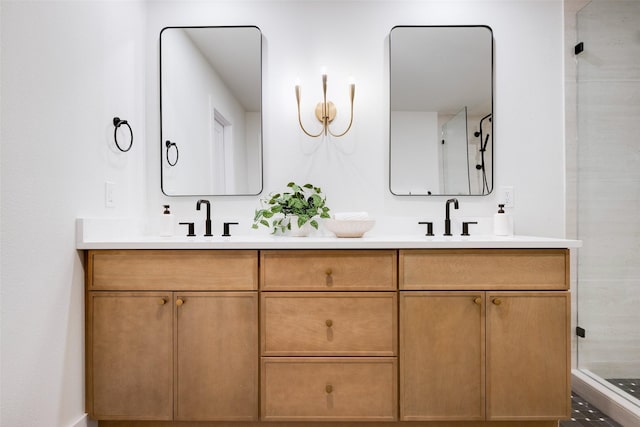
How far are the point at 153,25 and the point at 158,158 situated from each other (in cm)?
72

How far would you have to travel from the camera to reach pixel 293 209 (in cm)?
193

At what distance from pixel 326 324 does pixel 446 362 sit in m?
0.50

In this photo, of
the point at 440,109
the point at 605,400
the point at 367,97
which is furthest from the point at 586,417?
the point at 367,97

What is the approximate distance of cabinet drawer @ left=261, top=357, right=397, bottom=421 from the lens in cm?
152

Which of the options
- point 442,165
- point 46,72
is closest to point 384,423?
point 442,165

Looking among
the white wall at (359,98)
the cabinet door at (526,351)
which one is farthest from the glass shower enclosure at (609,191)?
the cabinet door at (526,351)

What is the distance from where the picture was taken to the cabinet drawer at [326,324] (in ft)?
4.98

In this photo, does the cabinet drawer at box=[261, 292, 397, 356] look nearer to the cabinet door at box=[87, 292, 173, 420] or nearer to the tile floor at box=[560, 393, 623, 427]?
the cabinet door at box=[87, 292, 173, 420]

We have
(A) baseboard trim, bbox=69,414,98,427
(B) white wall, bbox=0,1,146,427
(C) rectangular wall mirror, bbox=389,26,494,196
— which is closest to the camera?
(B) white wall, bbox=0,1,146,427

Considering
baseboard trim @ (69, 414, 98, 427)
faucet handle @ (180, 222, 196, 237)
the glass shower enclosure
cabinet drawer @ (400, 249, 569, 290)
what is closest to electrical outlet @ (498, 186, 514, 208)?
the glass shower enclosure

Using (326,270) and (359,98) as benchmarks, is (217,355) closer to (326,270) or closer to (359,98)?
(326,270)

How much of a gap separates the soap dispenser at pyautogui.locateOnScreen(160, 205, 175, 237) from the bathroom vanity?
363 mm

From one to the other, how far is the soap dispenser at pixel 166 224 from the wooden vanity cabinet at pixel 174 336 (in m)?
0.37

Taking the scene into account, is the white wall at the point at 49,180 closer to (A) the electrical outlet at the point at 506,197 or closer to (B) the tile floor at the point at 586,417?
(A) the electrical outlet at the point at 506,197
